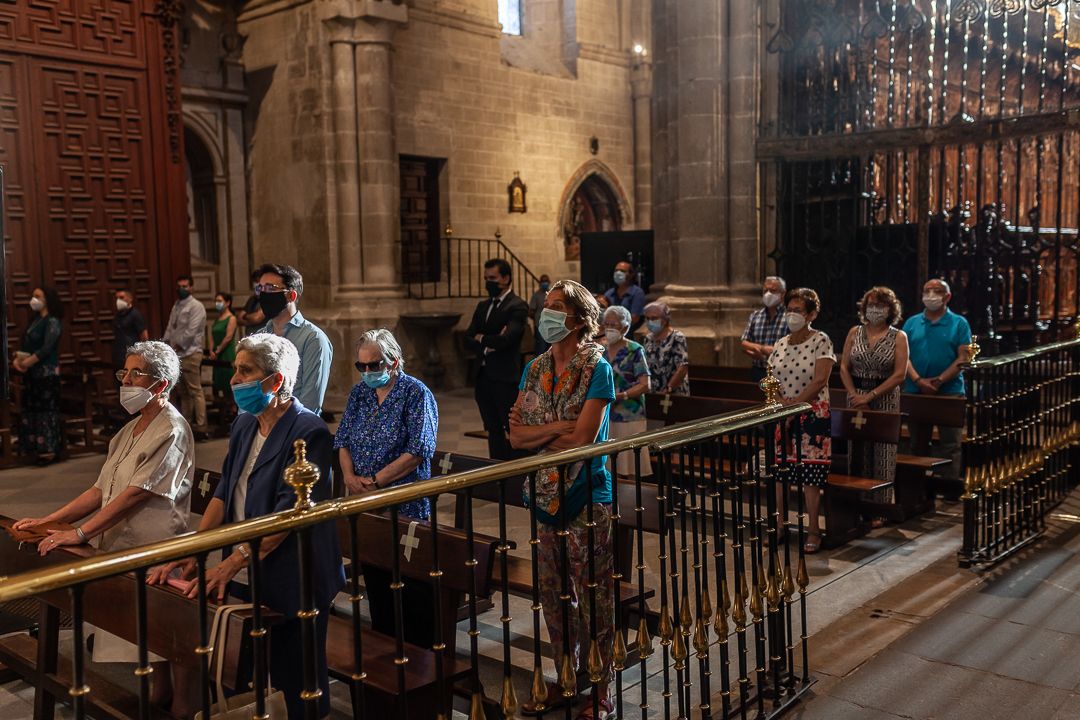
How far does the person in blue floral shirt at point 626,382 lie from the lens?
19.1 ft

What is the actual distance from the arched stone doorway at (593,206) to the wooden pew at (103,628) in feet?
44.3

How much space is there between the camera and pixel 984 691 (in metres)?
3.57

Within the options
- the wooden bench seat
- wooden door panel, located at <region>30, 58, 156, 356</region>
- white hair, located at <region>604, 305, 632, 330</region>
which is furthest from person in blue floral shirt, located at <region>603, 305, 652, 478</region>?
wooden door panel, located at <region>30, 58, 156, 356</region>

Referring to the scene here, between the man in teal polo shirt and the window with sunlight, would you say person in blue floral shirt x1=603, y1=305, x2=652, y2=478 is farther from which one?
the window with sunlight

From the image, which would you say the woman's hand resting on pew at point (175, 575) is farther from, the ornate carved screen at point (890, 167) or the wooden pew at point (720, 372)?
the ornate carved screen at point (890, 167)

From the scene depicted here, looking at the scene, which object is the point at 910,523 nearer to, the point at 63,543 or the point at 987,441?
the point at 987,441

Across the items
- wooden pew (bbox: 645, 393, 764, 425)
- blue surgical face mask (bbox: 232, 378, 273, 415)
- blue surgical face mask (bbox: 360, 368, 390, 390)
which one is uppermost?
blue surgical face mask (bbox: 232, 378, 273, 415)

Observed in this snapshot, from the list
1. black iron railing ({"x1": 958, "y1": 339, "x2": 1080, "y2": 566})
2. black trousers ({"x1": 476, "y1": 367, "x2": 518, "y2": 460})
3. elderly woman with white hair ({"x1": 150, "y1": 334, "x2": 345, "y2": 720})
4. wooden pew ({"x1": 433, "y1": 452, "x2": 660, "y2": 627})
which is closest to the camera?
elderly woman with white hair ({"x1": 150, "y1": 334, "x2": 345, "y2": 720})

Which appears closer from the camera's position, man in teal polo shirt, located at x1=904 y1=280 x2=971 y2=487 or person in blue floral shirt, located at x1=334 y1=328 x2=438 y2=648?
person in blue floral shirt, located at x1=334 y1=328 x2=438 y2=648

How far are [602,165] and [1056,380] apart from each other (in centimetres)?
1190

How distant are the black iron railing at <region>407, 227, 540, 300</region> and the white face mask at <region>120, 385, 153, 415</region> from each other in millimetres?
10169

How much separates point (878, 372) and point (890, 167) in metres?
3.18

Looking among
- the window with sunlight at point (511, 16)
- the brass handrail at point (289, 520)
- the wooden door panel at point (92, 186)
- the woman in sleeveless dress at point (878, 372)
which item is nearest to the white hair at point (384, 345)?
the brass handrail at point (289, 520)

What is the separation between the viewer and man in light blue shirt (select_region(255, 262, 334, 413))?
15.0 ft
